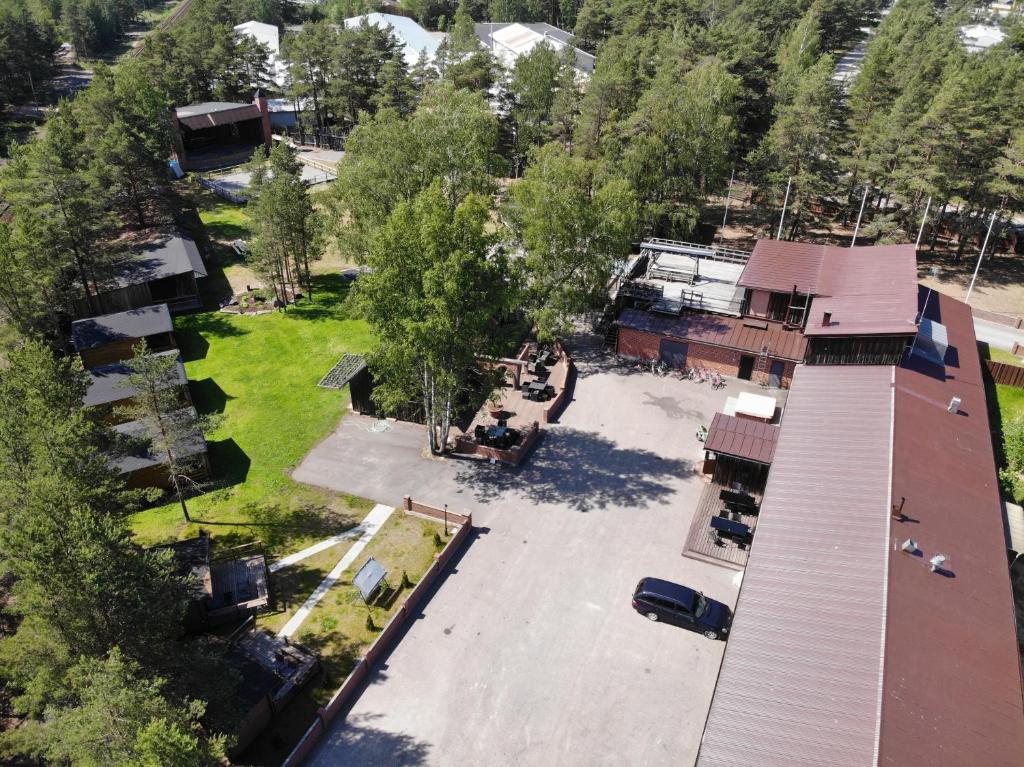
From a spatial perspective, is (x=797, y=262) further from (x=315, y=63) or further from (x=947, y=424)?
(x=315, y=63)

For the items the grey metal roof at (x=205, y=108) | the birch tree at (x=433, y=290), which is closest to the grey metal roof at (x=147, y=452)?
the birch tree at (x=433, y=290)

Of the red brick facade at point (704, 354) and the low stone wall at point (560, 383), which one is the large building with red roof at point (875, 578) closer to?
the red brick facade at point (704, 354)

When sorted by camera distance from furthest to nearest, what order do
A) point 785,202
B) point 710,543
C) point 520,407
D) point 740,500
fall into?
point 785,202 → point 520,407 → point 740,500 → point 710,543

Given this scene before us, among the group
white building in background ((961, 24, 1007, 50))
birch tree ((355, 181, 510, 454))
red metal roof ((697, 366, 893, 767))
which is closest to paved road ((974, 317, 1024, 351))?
red metal roof ((697, 366, 893, 767))

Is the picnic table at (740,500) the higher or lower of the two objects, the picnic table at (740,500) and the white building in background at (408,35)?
the lower

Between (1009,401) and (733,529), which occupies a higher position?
(733,529)

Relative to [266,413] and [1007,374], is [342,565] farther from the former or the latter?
[1007,374]

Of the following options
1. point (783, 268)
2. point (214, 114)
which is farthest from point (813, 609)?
point (214, 114)

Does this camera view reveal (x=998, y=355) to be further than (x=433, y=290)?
Yes

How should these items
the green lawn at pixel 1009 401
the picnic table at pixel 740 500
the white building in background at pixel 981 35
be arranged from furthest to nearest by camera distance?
the white building in background at pixel 981 35 < the green lawn at pixel 1009 401 < the picnic table at pixel 740 500
